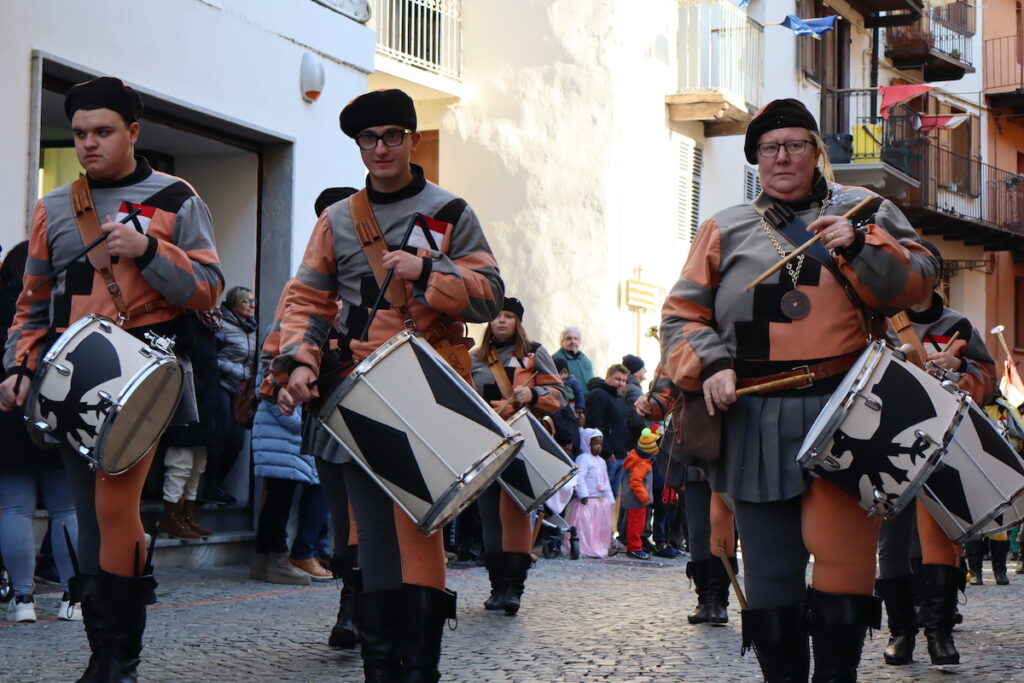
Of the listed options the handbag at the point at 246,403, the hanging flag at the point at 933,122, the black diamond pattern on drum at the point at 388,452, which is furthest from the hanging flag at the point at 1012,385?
the hanging flag at the point at 933,122

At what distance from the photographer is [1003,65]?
121ft

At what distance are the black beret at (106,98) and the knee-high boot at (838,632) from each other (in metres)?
2.96

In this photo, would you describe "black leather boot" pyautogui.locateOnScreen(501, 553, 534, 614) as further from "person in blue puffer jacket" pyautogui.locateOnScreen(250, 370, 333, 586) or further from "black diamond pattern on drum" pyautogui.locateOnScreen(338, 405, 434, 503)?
"black diamond pattern on drum" pyautogui.locateOnScreen(338, 405, 434, 503)

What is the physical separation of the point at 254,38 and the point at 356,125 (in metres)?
7.72

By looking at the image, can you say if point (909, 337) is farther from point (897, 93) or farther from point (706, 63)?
point (897, 93)

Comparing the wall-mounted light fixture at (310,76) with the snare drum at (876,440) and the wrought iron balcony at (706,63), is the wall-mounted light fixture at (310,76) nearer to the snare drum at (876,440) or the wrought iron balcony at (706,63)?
the snare drum at (876,440)

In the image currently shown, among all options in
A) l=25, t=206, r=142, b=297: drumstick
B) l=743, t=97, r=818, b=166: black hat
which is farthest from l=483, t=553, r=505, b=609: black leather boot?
l=743, t=97, r=818, b=166: black hat

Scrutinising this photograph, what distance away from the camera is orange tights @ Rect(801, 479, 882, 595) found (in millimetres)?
4672

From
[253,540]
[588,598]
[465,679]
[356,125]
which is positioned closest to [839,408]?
[356,125]

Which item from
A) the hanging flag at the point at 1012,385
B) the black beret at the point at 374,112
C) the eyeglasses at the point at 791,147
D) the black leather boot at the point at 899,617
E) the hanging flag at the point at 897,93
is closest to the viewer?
the eyeglasses at the point at 791,147

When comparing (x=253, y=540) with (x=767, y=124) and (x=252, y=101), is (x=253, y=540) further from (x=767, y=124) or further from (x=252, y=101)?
(x=767, y=124)

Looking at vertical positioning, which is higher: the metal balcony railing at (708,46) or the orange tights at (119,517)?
the metal balcony railing at (708,46)

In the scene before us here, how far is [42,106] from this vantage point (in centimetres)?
1174

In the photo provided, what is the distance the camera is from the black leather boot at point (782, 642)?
4.71 m
